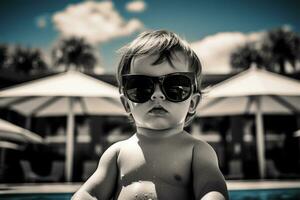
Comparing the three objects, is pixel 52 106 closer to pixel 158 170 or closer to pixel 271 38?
pixel 158 170

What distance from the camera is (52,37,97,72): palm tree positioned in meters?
46.4

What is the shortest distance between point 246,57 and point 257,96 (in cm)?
3708

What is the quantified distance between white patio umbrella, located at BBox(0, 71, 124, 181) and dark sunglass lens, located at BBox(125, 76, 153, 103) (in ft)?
27.7

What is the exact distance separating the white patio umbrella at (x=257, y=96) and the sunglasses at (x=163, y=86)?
27.6ft

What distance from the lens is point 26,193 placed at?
815cm

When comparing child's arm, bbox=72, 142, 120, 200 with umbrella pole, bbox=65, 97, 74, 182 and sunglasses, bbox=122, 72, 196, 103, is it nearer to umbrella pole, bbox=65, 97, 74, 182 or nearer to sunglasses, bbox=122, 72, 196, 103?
sunglasses, bbox=122, 72, 196, 103

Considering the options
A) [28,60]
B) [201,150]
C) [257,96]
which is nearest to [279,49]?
[28,60]

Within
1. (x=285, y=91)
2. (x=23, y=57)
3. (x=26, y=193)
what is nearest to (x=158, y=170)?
(x=26, y=193)

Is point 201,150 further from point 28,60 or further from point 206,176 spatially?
point 28,60

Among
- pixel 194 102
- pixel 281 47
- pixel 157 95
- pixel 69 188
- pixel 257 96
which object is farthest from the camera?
pixel 281 47

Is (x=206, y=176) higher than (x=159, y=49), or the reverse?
(x=159, y=49)

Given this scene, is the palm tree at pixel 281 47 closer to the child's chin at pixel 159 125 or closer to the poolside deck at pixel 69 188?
the poolside deck at pixel 69 188

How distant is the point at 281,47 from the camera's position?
43656mm

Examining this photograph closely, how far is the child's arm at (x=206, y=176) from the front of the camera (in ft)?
5.11
